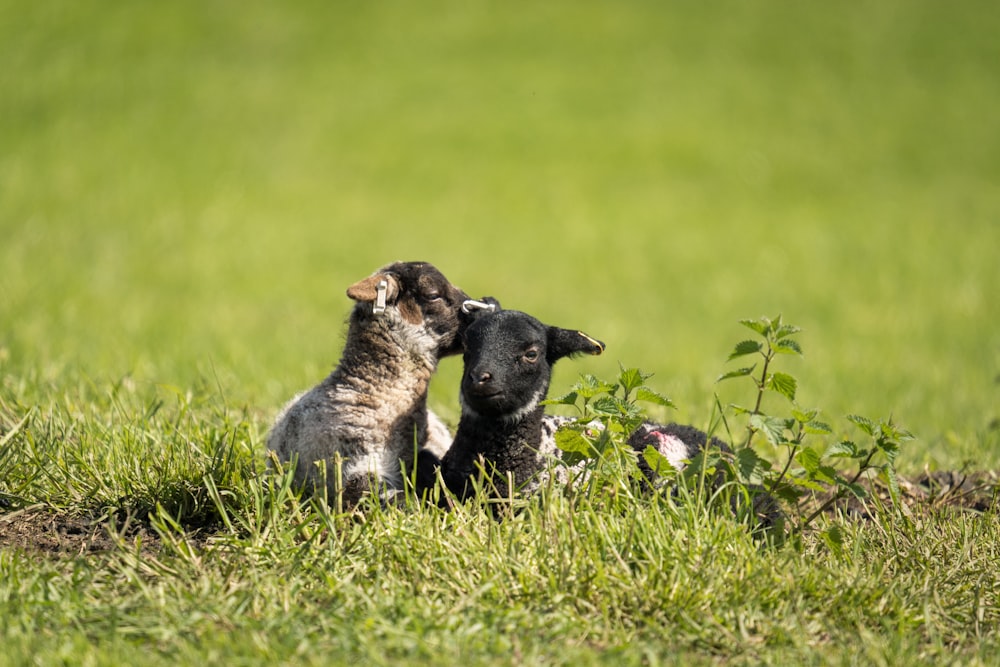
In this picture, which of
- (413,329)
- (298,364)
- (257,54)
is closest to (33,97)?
(257,54)

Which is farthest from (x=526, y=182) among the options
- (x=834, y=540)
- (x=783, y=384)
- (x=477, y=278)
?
(x=834, y=540)

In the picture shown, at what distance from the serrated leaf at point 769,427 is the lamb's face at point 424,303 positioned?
1.38 m

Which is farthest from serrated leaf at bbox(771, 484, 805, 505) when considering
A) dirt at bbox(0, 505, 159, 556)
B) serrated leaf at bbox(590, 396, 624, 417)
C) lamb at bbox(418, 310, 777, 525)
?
dirt at bbox(0, 505, 159, 556)

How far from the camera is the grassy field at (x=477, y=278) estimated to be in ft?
14.6

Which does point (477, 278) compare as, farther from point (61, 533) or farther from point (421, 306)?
point (61, 533)

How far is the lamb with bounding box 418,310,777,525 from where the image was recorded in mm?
4973

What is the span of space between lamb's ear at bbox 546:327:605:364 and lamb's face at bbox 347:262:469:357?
17.3 inches

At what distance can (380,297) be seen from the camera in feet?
17.2

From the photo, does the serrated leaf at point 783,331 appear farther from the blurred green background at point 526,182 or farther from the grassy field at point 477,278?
the blurred green background at point 526,182

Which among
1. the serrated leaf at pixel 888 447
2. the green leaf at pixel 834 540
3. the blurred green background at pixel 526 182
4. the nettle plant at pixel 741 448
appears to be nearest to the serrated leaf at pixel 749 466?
the nettle plant at pixel 741 448

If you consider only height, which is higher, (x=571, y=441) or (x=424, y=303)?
(x=424, y=303)

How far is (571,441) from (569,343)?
0.45m

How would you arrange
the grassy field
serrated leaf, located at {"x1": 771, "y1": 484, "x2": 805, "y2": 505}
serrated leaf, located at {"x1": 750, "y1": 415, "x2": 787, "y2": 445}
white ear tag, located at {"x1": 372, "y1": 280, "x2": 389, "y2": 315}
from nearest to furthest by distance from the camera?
the grassy field, serrated leaf, located at {"x1": 750, "y1": 415, "x2": 787, "y2": 445}, serrated leaf, located at {"x1": 771, "y1": 484, "x2": 805, "y2": 505}, white ear tag, located at {"x1": 372, "y1": 280, "x2": 389, "y2": 315}

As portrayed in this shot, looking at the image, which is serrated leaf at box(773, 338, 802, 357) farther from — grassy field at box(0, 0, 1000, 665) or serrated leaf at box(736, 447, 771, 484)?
grassy field at box(0, 0, 1000, 665)
